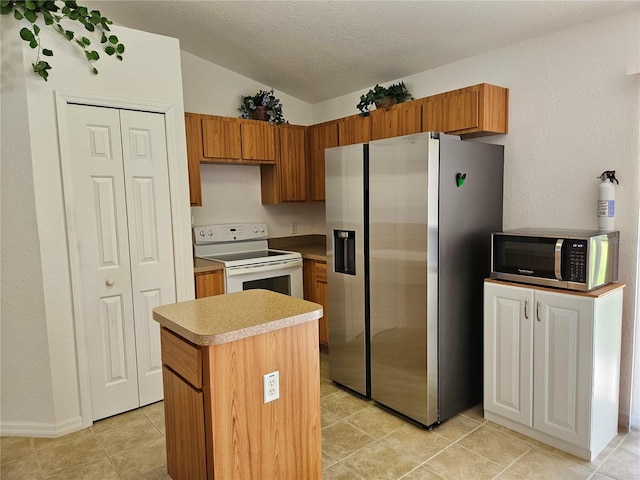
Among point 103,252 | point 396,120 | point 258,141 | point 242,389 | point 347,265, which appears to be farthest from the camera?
point 258,141

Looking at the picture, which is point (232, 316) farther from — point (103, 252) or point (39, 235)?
point (39, 235)

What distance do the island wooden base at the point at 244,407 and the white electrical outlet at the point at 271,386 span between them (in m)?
0.02

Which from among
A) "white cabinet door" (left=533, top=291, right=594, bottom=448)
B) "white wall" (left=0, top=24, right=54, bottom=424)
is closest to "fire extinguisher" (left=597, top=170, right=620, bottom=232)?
"white cabinet door" (left=533, top=291, right=594, bottom=448)

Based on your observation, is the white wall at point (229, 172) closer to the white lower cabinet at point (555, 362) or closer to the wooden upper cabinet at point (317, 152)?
the wooden upper cabinet at point (317, 152)

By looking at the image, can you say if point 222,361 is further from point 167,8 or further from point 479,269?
point 167,8

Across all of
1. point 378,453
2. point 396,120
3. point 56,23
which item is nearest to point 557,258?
point 378,453

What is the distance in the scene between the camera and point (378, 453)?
92.4 inches

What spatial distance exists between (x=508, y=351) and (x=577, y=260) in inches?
26.5

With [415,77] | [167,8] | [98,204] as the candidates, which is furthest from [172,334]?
[415,77]

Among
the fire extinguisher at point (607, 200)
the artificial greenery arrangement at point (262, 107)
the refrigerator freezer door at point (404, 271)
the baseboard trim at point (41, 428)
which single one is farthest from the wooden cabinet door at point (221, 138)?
the fire extinguisher at point (607, 200)

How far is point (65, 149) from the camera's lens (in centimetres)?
256

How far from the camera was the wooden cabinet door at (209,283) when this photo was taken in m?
3.32

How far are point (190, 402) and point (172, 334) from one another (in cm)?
30

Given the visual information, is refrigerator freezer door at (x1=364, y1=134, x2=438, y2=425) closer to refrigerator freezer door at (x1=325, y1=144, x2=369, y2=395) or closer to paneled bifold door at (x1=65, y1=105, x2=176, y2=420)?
refrigerator freezer door at (x1=325, y1=144, x2=369, y2=395)
